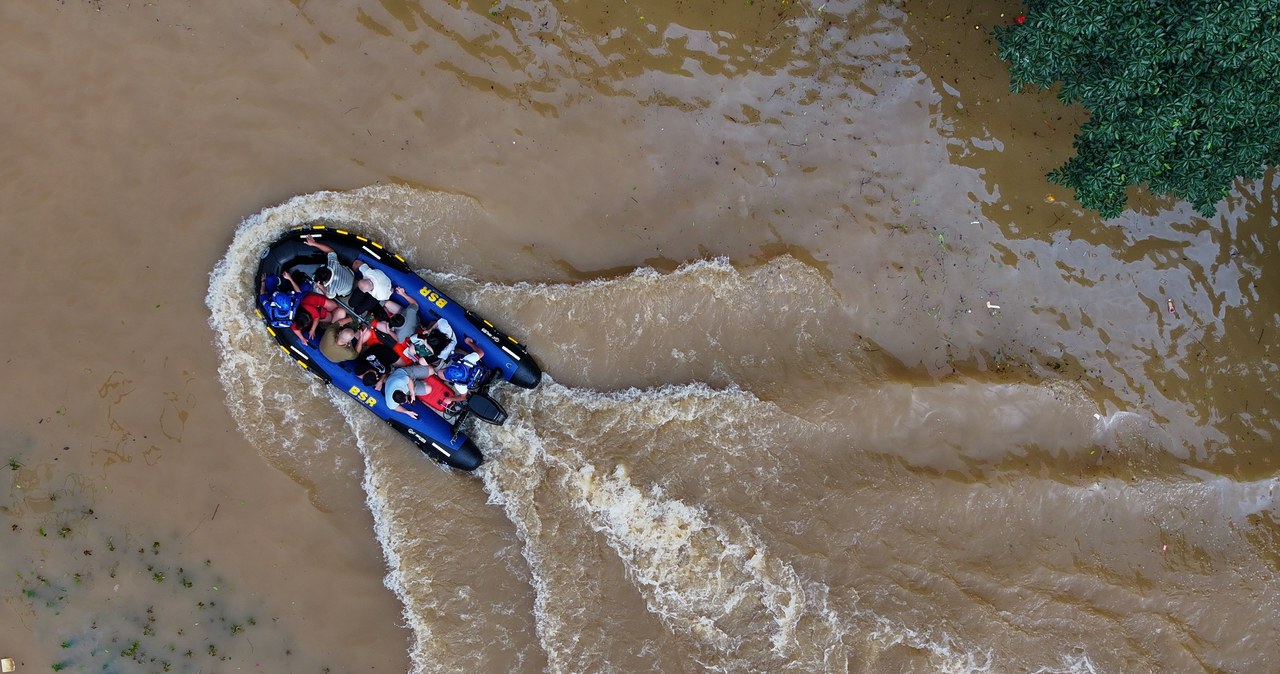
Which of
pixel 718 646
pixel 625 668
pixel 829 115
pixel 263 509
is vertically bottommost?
pixel 263 509

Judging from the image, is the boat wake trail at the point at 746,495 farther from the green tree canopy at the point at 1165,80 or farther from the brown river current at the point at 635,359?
the green tree canopy at the point at 1165,80

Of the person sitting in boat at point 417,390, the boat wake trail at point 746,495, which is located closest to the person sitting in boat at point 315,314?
the boat wake trail at point 746,495

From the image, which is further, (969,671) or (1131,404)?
(1131,404)

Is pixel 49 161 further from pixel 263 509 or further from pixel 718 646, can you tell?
pixel 718 646

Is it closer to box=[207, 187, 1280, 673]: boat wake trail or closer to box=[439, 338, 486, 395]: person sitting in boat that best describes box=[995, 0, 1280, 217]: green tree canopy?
box=[207, 187, 1280, 673]: boat wake trail

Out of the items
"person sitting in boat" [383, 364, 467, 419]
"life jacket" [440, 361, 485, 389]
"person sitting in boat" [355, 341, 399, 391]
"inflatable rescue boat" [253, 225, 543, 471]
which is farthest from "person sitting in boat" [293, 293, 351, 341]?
"life jacket" [440, 361, 485, 389]

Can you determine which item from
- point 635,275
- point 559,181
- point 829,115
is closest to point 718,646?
point 635,275
